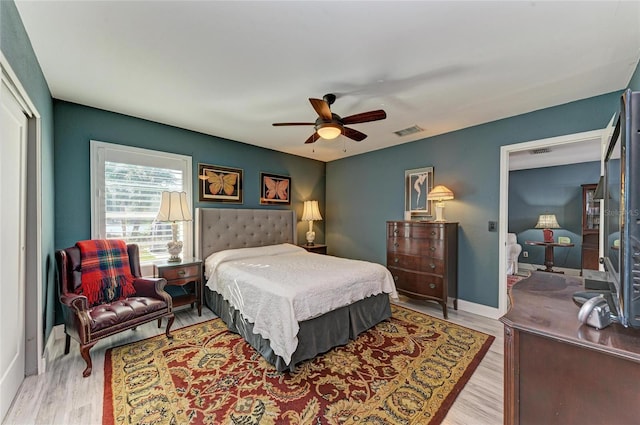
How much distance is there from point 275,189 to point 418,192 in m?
2.51

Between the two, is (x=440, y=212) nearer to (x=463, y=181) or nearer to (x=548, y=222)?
(x=463, y=181)

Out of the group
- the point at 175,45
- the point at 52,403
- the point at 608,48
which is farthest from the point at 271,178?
the point at 608,48

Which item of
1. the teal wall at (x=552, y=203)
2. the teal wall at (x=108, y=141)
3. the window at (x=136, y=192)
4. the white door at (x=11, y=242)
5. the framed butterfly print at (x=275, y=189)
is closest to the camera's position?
the white door at (x=11, y=242)

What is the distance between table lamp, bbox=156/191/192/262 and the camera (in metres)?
3.25

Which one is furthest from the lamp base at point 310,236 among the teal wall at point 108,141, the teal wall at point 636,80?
the teal wall at point 636,80

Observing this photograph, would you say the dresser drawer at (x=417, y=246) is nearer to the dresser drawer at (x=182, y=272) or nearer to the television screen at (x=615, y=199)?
the television screen at (x=615, y=199)

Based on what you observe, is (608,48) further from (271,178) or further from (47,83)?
(47,83)

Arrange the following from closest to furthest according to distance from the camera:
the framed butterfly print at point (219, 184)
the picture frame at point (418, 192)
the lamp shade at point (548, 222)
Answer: the framed butterfly print at point (219, 184) → the picture frame at point (418, 192) → the lamp shade at point (548, 222)

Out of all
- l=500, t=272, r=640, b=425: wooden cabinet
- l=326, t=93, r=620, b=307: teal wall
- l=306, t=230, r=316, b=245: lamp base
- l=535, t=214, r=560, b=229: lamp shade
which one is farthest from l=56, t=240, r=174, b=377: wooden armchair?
l=535, t=214, r=560, b=229: lamp shade

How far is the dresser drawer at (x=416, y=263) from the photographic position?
11.0 feet

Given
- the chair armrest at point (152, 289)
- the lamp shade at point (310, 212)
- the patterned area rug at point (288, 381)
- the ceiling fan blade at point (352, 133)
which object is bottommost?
the patterned area rug at point (288, 381)

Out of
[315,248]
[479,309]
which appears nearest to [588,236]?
[479,309]

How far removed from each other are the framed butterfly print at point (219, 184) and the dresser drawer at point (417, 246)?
2601mm

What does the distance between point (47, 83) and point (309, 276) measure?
10.2ft
